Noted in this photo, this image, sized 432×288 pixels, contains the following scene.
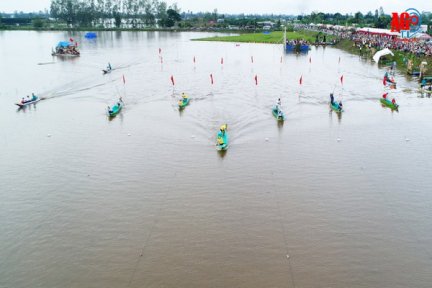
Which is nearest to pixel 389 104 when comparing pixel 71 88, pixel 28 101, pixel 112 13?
pixel 71 88

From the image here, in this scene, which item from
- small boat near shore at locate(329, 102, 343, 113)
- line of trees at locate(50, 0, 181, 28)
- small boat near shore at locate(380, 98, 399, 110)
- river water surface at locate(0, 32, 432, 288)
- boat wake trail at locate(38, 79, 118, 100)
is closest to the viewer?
river water surface at locate(0, 32, 432, 288)

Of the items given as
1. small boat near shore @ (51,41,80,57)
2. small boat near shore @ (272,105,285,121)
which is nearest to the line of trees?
small boat near shore @ (51,41,80,57)

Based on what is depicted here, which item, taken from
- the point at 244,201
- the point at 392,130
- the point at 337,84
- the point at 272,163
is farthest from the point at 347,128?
the point at 337,84

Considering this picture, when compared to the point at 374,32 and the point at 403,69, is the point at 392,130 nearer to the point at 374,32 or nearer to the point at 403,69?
the point at 403,69

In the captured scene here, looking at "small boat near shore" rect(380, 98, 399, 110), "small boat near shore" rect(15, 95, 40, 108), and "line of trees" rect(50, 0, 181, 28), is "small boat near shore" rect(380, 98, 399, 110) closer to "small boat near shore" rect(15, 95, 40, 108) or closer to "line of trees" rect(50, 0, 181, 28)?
"small boat near shore" rect(15, 95, 40, 108)

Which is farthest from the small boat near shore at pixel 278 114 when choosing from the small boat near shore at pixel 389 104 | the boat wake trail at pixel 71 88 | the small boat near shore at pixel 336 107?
the boat wake trail at pixel 71 88

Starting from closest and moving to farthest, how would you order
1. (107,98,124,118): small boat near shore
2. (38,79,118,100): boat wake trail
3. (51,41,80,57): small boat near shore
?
(107,98,124,118): small boat near shore
(38,79,118,100): boat wake trail
(51,41,80,57): small boat near shore

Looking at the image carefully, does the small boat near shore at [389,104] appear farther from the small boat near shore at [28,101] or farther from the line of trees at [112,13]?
the line of trees at [112,13]
